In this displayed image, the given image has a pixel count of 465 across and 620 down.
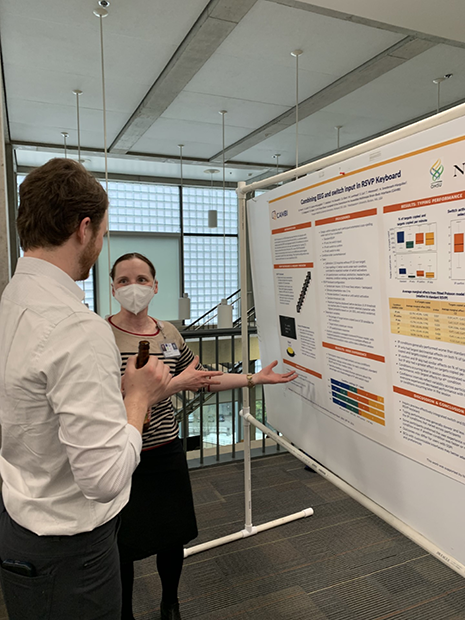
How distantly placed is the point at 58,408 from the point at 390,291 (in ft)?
3.14

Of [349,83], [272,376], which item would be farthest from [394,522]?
[349,83]

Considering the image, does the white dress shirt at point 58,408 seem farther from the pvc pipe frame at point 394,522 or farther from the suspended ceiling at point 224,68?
the suspended ceiling at point 224,68

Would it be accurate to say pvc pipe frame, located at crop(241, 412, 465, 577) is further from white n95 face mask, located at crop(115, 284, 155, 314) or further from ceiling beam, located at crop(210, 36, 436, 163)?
ceiling beam, located at crop(210, 36, 436, 163)

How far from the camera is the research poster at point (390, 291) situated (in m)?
1.13

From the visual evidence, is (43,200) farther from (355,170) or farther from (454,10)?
(454,10)

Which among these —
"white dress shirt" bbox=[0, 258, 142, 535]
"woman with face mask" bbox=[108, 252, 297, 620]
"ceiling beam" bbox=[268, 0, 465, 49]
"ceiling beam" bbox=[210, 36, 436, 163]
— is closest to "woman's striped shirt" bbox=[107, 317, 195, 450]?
"woman with face mask" bbox=[108, 252, 297, 620]

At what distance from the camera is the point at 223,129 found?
589 cm

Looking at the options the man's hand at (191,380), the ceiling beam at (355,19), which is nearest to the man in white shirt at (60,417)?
the man's hand at (191,380)

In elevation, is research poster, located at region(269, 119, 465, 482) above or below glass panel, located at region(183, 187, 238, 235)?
below

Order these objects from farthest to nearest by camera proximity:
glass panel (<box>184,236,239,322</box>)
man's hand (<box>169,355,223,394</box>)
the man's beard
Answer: glass panel (<box>184,236,239,322</box>) < man's hand (<box>169,355,223,394</box>) < the man's beard

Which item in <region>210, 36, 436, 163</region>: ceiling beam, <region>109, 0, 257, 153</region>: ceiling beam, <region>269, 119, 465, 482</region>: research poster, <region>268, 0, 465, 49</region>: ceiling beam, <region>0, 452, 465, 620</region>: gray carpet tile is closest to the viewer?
<region>269, 119, 465, 482</region>: research poster

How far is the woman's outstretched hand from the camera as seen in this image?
1928 millimetres

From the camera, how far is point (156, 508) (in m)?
1.71

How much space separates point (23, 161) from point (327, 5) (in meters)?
6.98
